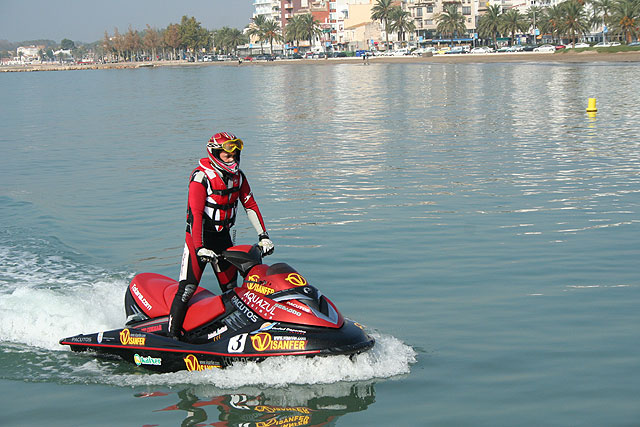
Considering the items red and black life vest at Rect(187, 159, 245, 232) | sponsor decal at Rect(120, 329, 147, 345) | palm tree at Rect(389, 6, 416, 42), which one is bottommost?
sponsor decal at Rect(120, 329, 147, 345)

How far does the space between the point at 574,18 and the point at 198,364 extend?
4221 inches

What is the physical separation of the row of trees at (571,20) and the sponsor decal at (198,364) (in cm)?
9823

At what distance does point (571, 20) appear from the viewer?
104 metres

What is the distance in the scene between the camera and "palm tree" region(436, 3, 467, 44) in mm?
138625

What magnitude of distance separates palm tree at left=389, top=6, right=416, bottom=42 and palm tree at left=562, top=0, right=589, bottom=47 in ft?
152

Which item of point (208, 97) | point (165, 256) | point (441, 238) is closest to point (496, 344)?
point (441, 238)

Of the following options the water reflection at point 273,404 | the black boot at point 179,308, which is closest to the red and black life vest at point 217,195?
Answer: the black boot at point 179,308

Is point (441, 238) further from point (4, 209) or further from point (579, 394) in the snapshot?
point (4, 209)

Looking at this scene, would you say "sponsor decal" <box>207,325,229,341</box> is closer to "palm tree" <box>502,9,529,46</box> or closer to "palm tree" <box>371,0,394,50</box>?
"palm tree" <box>502,9,529,46</box>

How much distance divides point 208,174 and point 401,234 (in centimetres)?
600

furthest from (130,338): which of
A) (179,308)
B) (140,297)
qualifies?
(179,308)

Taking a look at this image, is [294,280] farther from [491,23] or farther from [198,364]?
[491,23]

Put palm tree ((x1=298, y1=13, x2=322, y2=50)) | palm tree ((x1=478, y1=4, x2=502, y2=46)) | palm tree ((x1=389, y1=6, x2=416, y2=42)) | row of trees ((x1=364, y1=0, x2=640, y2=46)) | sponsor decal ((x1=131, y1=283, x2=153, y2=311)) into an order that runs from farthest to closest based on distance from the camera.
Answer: palm tree ((x1=298, y1=13, x2=322, y2=50)) < palm tree ((x1=389, y1=6, x2=416, y2=42)) < palm tree ((x1=478, y1=4, x2=502, y2=46)) < row of trees ((x1=364, y1=0, x2=640, y2=46)) < sponsor decal ((x1=131, y1=283, x2=153, y2=311))

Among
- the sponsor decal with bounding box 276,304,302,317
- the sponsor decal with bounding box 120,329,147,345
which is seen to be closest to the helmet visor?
the sponsor decal with bounding box 276,304,302,317
